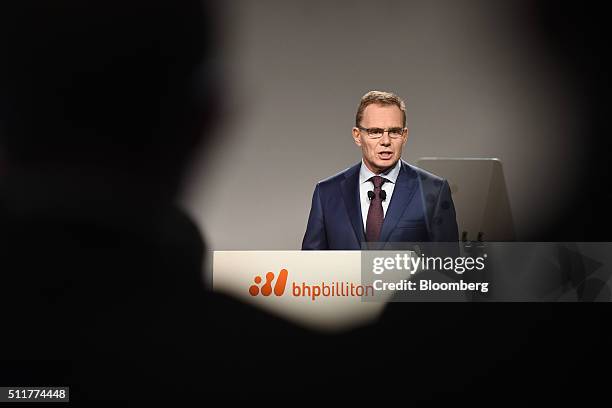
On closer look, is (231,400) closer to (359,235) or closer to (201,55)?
(359,235)

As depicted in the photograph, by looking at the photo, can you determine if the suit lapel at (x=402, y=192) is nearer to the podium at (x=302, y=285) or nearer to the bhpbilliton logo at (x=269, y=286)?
the podium at (x=302, y=285)

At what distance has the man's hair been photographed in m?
2.51

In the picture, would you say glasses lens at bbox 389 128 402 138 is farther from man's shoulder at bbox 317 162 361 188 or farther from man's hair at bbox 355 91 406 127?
man's shoulder at bbox 317 162 361 188

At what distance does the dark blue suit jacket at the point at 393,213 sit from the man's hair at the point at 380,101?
0.19 m

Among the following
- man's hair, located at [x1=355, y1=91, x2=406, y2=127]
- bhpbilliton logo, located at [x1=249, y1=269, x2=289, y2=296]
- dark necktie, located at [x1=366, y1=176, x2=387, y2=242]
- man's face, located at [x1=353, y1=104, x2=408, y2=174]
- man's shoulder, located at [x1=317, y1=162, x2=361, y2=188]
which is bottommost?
bhpbilliton logo, located at [x1=249, y1=269, x2=289, y2=296]

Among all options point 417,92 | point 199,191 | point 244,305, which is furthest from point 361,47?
point 244,305

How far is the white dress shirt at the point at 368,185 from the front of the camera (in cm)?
250

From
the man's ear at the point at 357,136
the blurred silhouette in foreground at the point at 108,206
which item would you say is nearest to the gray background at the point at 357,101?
the man's ear at the point at 357,136

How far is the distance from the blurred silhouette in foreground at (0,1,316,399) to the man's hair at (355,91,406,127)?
52 centimetres

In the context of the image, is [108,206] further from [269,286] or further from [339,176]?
[339,176]

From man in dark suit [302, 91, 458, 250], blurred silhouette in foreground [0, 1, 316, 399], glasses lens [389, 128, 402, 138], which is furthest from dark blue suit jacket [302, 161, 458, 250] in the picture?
blurred silhouette in foreground [0, 1, 316, 399]

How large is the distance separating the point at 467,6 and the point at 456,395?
142 centimetres

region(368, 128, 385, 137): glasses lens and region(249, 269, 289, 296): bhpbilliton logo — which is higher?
region(368, 128, 385, 137): glasses lens

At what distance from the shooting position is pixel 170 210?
97.7 inches
